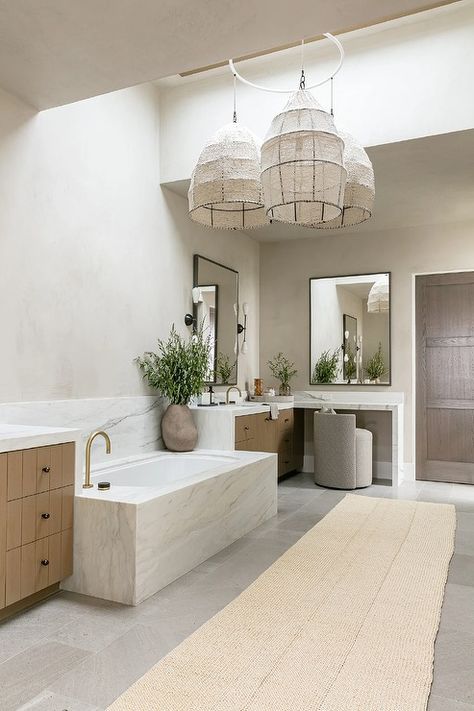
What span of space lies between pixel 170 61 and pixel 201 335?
8.35 ft

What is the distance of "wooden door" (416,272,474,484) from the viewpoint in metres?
5.64

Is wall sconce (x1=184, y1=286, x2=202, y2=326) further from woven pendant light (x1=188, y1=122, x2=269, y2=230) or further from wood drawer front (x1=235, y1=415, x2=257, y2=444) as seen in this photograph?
woven pendant light (x1=188, y1=122, x2=269, y2=230)

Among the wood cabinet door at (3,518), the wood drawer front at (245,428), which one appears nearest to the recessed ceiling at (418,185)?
the wood drawer front at (245,428)

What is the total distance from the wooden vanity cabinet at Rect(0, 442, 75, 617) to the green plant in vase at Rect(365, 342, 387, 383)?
13.0 ft

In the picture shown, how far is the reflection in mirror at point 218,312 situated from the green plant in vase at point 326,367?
3.31 feet

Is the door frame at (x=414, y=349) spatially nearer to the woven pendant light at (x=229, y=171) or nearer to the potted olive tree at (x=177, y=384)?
the potted olive tree at (x=177, y=384)

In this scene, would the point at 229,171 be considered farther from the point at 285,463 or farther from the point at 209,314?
the point at 285,463

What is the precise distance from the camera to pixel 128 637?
2.18 m

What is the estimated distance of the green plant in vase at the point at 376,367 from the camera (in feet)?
19.4

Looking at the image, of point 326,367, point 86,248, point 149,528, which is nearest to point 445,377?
point 326,367

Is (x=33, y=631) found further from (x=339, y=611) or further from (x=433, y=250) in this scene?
(x=433, y=250)

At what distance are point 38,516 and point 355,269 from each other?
4.57 meters

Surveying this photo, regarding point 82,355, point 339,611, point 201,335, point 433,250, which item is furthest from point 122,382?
point 433,250

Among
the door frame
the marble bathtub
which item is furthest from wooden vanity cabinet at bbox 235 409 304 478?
the door frame
